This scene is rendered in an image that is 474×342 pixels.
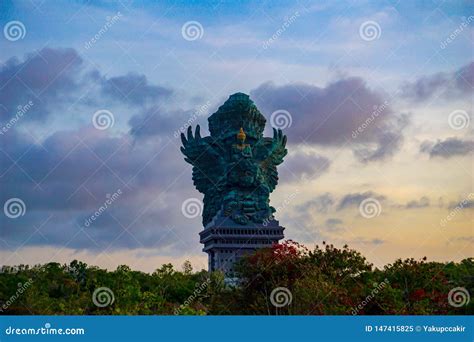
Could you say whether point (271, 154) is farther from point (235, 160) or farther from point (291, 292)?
point (291, 292)

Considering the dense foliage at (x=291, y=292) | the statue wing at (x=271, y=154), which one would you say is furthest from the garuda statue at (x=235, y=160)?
the dense foliage at (x=291, y=292)

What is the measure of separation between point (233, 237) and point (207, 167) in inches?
420

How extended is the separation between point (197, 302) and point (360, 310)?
15104mm

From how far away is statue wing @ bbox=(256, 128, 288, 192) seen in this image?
371 ft

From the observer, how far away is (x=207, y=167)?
113 m

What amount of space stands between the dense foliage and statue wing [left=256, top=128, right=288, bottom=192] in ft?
212

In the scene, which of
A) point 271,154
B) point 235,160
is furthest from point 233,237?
point 271,154

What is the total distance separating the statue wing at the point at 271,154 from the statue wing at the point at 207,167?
5825mm

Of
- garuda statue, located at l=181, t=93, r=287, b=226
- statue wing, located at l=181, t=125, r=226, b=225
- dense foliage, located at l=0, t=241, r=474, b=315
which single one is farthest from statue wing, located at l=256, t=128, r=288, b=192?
dense foliage, located at l=0, t=241, r=474, b=315

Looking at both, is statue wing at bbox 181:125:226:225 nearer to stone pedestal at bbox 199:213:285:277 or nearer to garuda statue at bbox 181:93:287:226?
garuda statue at bbox 181:93:287:226

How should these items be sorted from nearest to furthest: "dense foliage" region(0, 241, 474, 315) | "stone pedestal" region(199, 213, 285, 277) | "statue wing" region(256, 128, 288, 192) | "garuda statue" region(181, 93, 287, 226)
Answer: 1. "dense foliage" region(0, 241, 474, 315)
2. "stone pedestal" region(199, 213, 285, 277)
3. "garuda statue" region(181, 93, 287, 226)
4. "statue wing" region(256, 128, 288, 192)

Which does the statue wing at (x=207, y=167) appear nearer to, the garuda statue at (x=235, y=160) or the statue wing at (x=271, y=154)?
the garuda statue at (x=235, y=160)

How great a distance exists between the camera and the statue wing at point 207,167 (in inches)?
4318

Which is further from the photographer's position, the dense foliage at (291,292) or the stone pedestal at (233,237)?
the stone pedestal at (233,237)
